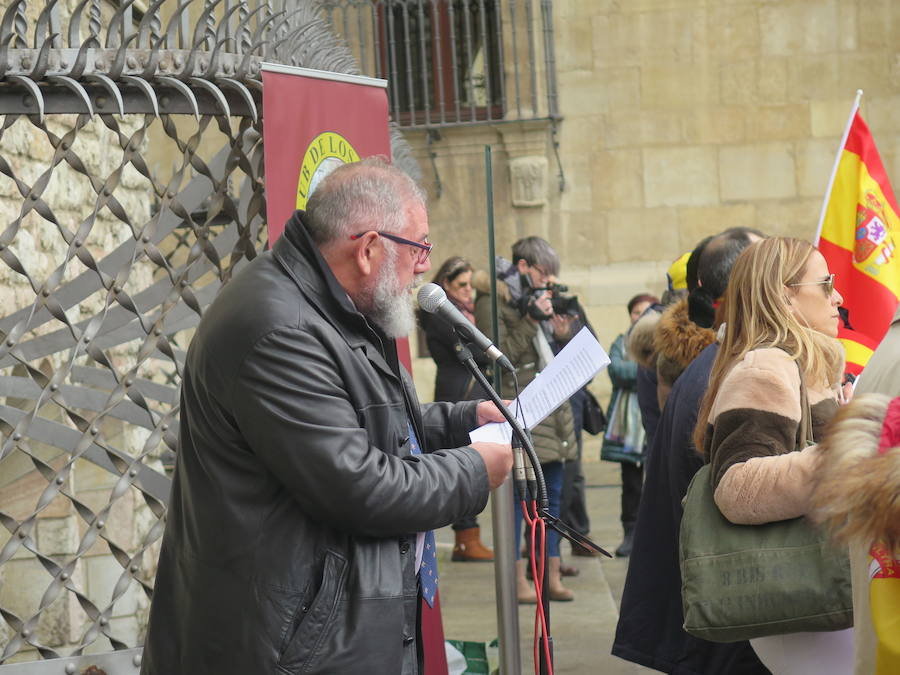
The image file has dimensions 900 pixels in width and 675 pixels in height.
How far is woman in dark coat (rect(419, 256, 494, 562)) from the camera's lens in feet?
22.8

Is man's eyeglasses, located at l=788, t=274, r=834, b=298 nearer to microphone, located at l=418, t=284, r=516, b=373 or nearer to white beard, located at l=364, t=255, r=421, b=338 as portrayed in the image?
microphone, located at l=418, t=284, r=516, b=373

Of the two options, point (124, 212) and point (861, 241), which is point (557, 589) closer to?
point (861, 241)

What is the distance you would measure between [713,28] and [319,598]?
9870 millimetres

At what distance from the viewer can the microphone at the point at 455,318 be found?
2660mm

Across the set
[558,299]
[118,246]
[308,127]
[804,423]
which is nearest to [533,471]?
[804,423]

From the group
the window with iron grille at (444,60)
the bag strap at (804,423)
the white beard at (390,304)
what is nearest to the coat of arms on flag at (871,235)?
the bag strap at (804,423)

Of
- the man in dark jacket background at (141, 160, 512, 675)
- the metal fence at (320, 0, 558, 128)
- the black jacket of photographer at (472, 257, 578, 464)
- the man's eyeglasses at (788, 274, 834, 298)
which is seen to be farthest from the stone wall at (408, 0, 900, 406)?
the man in dark jacket background at (141, 160, 512, 675)

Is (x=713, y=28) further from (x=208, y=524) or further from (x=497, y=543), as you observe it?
(x=208, y=524)

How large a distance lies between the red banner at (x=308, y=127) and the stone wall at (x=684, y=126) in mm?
7625

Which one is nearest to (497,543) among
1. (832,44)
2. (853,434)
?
(853,434)

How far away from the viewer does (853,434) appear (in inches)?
77.1

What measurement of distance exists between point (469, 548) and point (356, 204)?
17.8 ft

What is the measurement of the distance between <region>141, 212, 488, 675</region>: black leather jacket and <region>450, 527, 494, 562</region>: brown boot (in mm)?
5217

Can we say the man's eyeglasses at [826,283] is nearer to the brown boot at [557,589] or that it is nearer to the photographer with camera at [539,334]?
the photographer with camera at [539,334]
